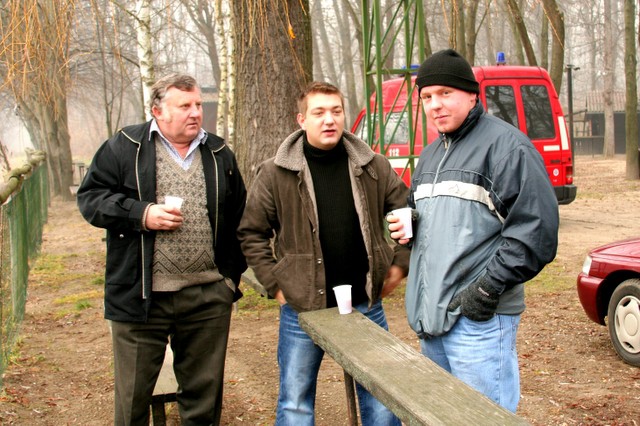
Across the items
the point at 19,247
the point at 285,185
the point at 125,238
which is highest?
the point at 285,185

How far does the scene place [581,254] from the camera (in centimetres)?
950

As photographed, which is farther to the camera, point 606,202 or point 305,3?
point 606,202

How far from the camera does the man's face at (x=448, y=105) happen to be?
8.95ft

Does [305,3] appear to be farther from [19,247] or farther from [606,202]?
[606,202]

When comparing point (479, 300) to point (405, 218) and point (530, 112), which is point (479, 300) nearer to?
point (405, 218)

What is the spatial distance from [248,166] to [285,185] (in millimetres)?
3544

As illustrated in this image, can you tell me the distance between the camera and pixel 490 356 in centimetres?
270

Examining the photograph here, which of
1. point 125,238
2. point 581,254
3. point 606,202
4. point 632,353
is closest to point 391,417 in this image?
point 125,238

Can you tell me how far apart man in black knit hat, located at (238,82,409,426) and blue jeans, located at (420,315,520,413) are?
0.69m

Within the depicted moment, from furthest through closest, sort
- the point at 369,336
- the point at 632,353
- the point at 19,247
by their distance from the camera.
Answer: the point at 19,247
the point at 632,353
the point at 369,336

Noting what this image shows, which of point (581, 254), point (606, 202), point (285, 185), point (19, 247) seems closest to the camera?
point (285, 185)

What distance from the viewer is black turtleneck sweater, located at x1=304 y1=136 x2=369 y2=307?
130 inches

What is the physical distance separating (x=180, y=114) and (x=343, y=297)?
1.10 metres

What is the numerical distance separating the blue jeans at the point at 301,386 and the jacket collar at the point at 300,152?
673 mm
